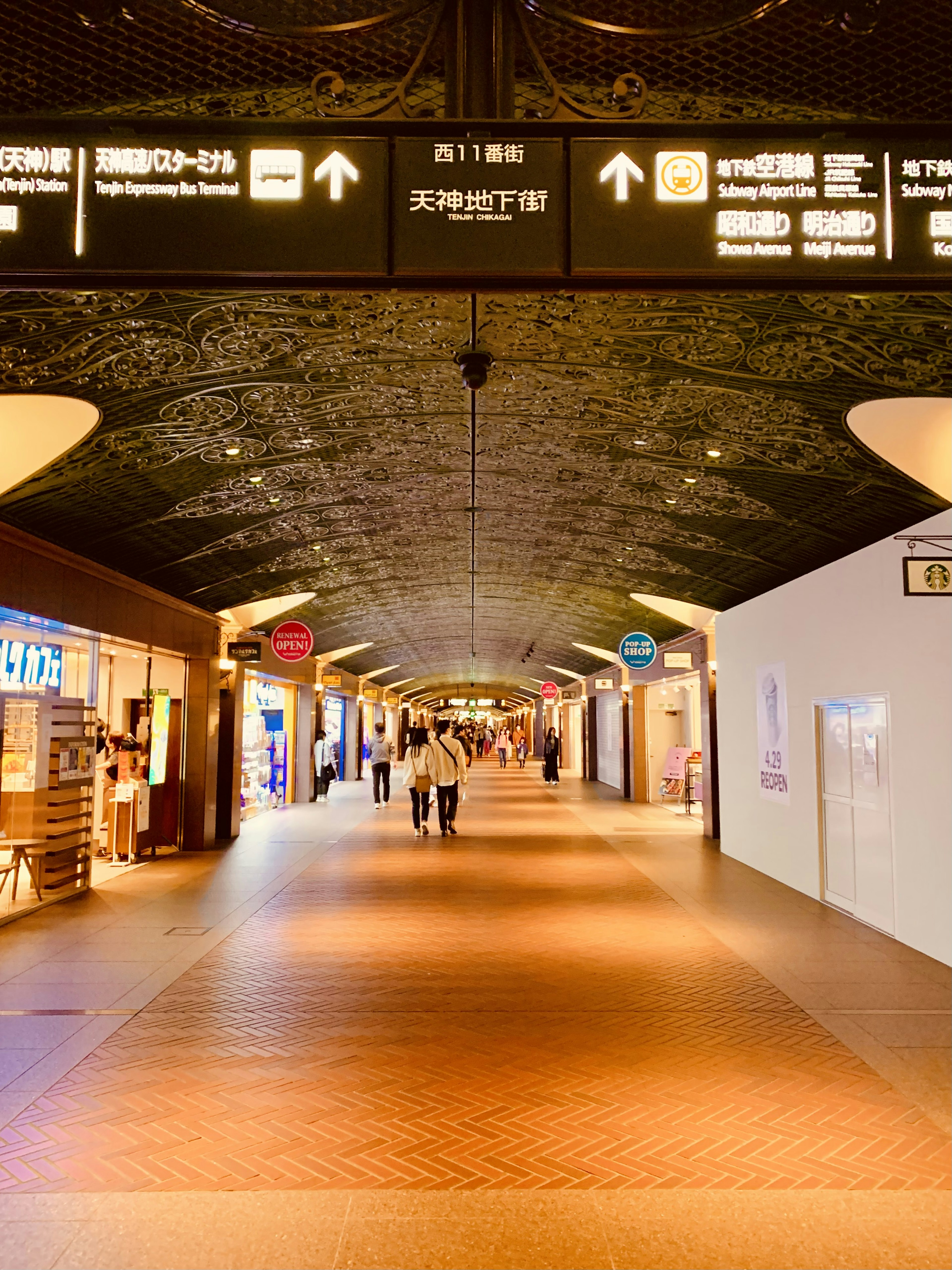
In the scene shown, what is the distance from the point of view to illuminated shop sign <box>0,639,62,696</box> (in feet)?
28.2

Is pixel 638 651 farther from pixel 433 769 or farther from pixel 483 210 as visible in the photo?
pixel 483 210

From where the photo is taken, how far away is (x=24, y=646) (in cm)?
892

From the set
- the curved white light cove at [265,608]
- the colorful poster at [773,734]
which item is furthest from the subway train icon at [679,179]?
the curved white light cove at [265,608]

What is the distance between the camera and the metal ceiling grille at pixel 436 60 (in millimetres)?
3752

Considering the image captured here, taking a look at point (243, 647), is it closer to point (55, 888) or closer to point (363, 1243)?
point (55, 888)

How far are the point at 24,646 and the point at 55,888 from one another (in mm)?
2647

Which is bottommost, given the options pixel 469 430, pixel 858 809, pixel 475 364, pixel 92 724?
pixel 858 809

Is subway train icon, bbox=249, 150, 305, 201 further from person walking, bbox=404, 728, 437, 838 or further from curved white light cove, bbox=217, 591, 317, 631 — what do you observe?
curved white light cove, bbox=217, 591, 317, 631

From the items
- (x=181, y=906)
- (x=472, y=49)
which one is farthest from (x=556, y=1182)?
(x=181, y=906)

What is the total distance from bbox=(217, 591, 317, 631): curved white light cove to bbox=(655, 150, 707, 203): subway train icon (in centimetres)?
1323

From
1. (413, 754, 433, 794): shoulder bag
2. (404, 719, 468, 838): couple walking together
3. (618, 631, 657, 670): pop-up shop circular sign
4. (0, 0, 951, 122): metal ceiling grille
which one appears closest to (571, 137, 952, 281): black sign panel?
(0, 0, 951, 122): metal ceiling grille

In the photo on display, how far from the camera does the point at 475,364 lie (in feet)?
22.6

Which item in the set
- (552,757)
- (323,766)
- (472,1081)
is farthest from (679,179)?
(552,757)

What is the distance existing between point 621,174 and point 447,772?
13040mm
